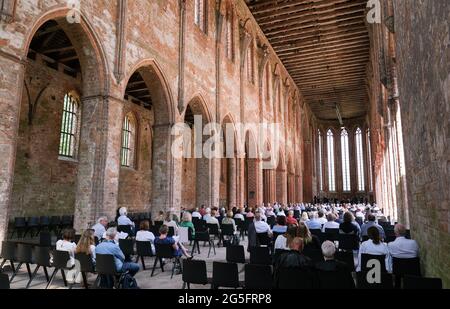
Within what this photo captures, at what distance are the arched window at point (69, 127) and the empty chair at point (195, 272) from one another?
35.9ft

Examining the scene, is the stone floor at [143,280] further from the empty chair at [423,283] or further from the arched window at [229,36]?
the arched window at [229,36]

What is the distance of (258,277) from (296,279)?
21.5 inches

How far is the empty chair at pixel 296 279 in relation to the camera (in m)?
3.98

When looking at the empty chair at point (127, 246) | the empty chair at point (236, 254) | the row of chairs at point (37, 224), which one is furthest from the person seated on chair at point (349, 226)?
the row of chairs at point (37, 224)

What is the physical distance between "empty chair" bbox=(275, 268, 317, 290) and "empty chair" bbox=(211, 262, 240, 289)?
2.19ft

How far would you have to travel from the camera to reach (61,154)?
1373 cm

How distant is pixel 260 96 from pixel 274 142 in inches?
168

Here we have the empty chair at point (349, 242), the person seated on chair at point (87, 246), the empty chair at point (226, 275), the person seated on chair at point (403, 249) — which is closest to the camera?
the empty chair at point (226, 275)

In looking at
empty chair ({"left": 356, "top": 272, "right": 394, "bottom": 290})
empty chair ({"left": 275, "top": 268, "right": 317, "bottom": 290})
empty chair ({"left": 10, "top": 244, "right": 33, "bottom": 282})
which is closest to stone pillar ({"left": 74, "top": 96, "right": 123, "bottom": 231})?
empty chair ({"left": 10, "top": 244, "right": 33, "bottom": 282})

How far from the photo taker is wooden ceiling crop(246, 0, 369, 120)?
20.4 m

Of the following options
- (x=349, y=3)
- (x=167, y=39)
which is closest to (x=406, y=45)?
(x=167, y=39)

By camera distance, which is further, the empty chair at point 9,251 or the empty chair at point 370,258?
the empty chair at point 9,251

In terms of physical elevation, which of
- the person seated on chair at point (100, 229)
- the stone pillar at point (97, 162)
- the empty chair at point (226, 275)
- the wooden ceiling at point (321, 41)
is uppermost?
the wooden ceiling at point (321, 41)

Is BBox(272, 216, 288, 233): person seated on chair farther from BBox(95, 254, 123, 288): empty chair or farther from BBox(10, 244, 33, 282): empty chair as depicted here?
BBox(10, 244, 33, 282): empty chair
